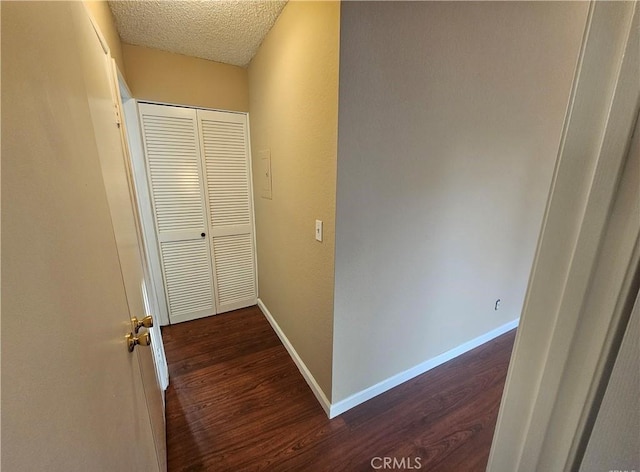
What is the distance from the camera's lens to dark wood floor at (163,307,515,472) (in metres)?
1.33

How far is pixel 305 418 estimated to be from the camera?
1.55 metres

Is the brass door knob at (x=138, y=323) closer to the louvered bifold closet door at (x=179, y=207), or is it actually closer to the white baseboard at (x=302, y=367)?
the white baseboard at (x=302, y=367)

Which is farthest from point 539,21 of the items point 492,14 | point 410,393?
point 410,393

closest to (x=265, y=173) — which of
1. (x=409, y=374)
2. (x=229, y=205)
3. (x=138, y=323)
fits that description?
(x=229, y=205)

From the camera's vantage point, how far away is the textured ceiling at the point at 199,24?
1.52m

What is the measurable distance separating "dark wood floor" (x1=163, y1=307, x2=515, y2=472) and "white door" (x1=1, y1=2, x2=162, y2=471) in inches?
34.7

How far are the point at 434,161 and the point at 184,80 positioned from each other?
2135 mm

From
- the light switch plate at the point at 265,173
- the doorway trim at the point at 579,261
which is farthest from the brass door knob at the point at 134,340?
the light switch plate at the point at 265,173

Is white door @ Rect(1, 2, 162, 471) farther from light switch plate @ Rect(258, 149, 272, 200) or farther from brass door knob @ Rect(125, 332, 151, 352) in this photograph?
light switch plate @ Rect(258, 149, 272, 200)

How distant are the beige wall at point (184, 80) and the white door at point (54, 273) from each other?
1589 millimetres

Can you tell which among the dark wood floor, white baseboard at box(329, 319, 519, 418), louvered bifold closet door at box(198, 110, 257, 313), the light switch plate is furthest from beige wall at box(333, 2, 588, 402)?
louvered bifold closet door at box(198, 110, 257, 313)

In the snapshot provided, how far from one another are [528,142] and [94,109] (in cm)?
244

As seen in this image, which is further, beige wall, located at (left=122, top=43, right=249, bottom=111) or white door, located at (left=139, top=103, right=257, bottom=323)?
white door, located at (left=139, top=103, right=257, bottom=323)

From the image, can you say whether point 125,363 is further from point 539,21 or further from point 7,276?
point 539,21
